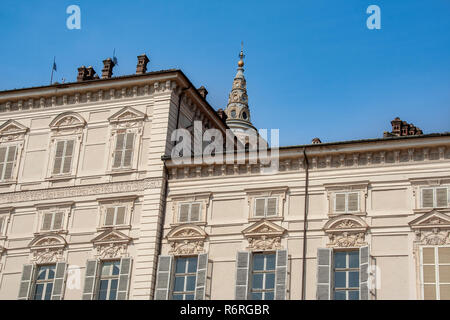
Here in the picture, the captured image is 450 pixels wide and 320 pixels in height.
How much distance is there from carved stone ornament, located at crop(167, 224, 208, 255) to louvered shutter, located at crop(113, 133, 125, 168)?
405 centimetres

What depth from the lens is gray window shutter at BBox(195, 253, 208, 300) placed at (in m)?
29.2

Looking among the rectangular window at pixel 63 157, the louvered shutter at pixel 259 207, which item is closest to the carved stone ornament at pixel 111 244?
the rectangular window at pixel 63 157

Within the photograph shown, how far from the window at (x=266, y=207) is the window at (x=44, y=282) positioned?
848 centimetres

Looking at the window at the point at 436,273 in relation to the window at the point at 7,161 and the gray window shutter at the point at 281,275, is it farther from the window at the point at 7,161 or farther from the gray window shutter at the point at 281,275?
the window at the point at 7,161

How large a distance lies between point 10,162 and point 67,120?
3.05 metres

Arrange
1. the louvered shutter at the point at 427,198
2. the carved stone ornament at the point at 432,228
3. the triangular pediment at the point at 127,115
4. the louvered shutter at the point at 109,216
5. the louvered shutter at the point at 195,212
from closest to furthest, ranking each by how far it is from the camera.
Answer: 1. the carved stone ornament at the point at 432,228
2. the louvered shutter at the point at 427,198
3. the louvered shutter at the point at 195,212
4. the louvered shutter at the point at 109,216
5. the triangular pediment at the point at 127,115

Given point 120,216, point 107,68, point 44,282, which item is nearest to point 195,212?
point 120,216

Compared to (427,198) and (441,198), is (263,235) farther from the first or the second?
(441,198)

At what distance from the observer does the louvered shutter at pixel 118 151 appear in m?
32.9

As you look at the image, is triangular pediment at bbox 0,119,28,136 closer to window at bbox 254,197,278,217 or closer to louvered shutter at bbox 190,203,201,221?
louvered shutter at bbox 190,203,201,221

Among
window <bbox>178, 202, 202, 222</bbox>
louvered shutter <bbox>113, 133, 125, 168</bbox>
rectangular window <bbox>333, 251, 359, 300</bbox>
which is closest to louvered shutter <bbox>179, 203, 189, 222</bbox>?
window <bbox>178, 202, 202, 222</bbox>

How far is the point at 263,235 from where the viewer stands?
29.6 meters

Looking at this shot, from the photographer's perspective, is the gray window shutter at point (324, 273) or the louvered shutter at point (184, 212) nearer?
the gray window shutter at point (324, 273)

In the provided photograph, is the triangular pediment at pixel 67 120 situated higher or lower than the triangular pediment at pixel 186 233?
higher
